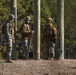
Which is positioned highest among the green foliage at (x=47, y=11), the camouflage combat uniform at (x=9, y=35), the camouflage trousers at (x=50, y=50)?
the green foliage at (x=47, y=11)

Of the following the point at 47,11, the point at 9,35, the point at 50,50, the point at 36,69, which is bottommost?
the point at 36,69

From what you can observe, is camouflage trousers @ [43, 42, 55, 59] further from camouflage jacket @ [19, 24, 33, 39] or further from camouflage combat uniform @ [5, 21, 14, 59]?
camouflage combat uniform @ [5, 21, 14, 59]

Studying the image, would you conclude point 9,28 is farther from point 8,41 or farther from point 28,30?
point 28,30

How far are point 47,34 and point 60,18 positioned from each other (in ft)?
7.44

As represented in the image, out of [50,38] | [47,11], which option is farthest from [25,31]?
[47,11]

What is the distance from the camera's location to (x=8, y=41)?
18.8m

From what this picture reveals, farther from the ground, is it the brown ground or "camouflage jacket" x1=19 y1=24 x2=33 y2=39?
"camouflage jacket" x1=19 y1=24 x2=33 y2=39

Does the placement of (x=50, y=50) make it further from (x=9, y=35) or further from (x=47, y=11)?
(x=47, y=11)

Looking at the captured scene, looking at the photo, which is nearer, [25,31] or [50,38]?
[25,31]

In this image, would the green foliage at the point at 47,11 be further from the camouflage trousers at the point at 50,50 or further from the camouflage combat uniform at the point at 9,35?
the camouflage combat uniform at the point at 9,35

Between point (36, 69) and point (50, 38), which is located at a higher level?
point (50, 38)

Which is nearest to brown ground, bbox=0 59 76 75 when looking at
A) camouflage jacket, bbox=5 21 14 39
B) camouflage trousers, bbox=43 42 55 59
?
camouflage jacket, bbox=5 21 14 39

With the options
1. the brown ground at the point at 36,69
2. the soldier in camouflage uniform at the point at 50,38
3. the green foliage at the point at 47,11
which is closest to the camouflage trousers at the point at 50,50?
the soldier in camouflage uniform at the point at 50,38

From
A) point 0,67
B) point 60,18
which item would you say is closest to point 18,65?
point 0,67
